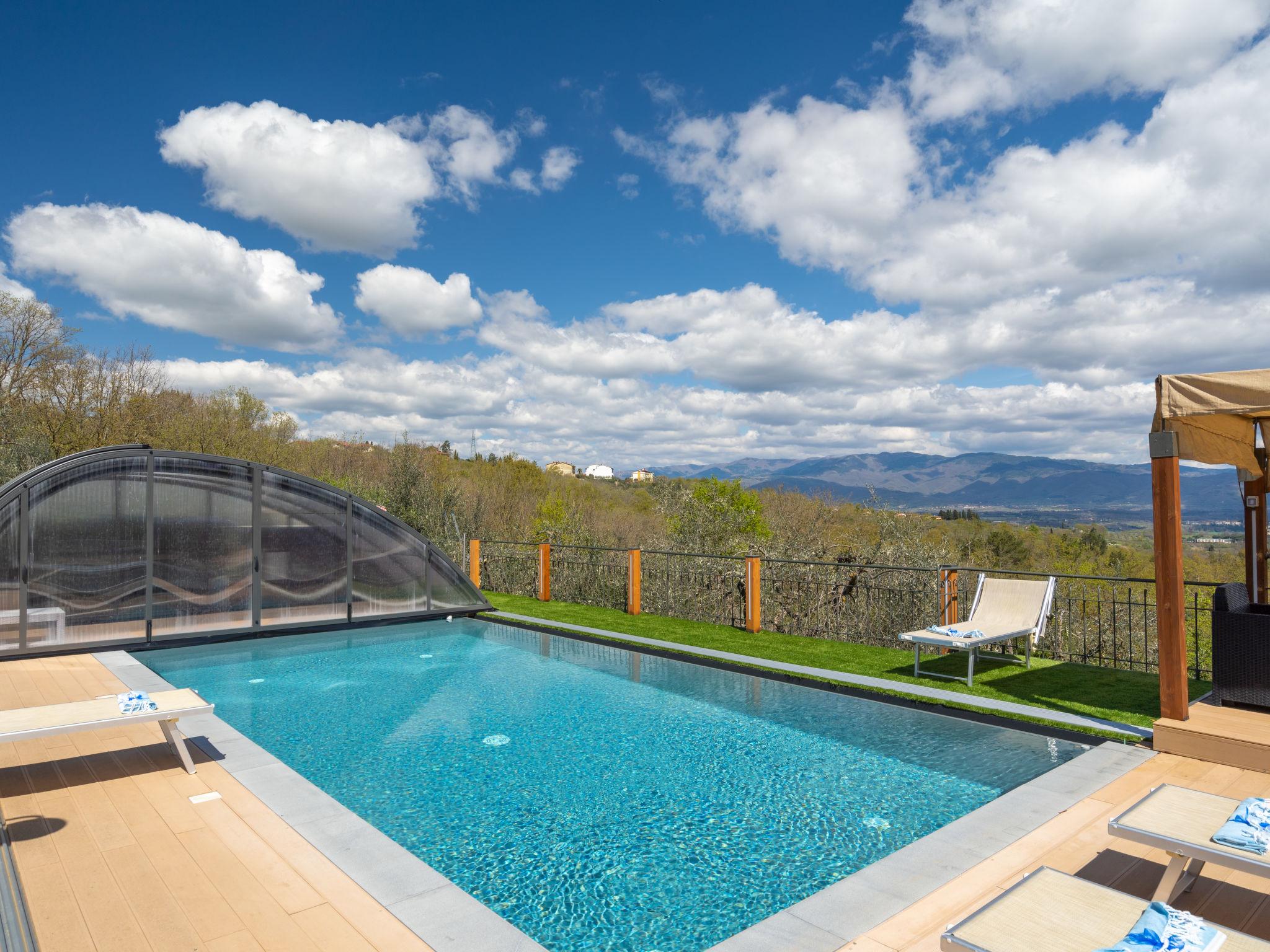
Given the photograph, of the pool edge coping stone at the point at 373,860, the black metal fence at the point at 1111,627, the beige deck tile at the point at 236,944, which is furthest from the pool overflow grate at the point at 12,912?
the black metal fence at the point at 1111,627

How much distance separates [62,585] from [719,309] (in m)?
18.0

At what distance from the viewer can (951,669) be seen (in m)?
7.66

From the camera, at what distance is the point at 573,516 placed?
657 inches

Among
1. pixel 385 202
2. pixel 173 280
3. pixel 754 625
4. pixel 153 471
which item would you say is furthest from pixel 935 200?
pixel 173 280

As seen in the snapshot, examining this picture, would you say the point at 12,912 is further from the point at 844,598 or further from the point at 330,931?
the point at 844,598

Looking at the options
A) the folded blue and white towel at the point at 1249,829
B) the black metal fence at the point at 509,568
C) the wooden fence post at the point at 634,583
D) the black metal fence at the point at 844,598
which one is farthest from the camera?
the black metal fence at the point at 509,568

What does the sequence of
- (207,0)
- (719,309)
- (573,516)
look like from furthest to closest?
(719,309), (573,516), (207,0)

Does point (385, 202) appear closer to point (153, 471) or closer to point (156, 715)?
point (153, 471)

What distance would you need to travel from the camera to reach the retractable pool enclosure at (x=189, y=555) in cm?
818

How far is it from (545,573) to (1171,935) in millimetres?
11868

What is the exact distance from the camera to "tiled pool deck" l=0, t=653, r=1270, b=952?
2715mm

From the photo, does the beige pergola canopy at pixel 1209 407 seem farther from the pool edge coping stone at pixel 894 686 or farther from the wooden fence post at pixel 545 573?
the wooden fence post at pixel 545 573

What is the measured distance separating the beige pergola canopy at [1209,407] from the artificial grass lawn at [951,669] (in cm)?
221

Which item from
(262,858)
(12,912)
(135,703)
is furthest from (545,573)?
(12,912)
